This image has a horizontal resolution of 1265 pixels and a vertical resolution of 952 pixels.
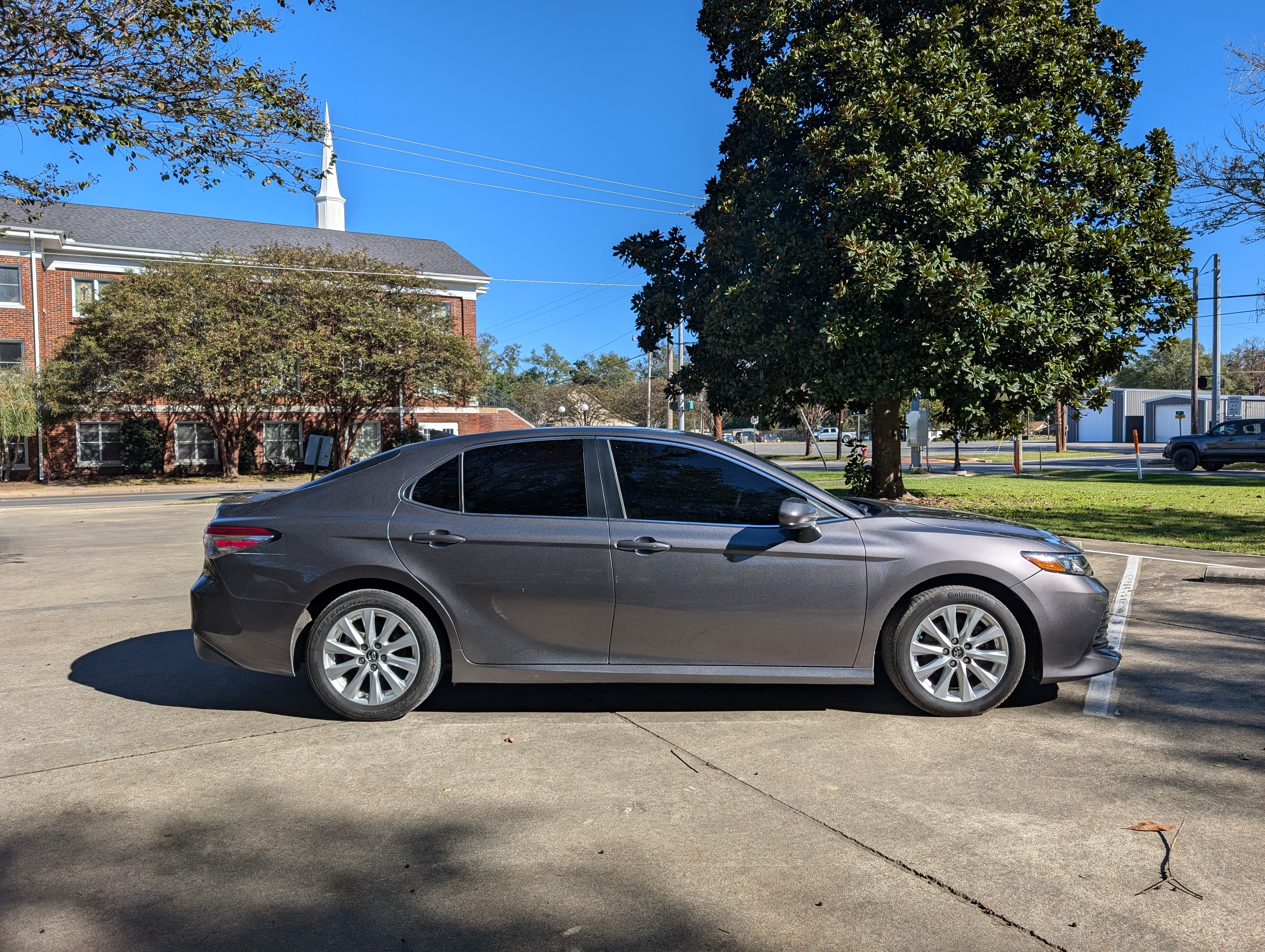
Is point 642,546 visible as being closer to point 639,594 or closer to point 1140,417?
point 639,594

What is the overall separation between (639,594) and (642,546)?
25cm

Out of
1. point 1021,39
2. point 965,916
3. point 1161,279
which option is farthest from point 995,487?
point 965,916

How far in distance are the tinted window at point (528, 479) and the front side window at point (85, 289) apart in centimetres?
3890

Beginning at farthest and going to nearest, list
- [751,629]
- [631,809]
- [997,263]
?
[997,263]
[751,629]
[631,809]

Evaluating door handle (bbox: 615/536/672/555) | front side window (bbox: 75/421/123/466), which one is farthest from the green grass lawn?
front side window (bbox: 75/421/123/466)

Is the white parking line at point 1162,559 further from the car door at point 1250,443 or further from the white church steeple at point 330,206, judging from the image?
the white church steeple at point 330,206

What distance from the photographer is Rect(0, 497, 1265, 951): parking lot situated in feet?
9.32

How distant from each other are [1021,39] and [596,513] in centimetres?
1352

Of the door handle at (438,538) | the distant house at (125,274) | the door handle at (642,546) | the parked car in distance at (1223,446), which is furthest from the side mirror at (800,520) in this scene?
the parked car in distance at (1223,446)

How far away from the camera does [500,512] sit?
4.92 meters

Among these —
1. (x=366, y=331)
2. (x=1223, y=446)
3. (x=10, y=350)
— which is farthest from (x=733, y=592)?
(x=10, y=350)

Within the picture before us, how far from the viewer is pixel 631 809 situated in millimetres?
3688

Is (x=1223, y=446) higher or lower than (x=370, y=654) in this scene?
higher

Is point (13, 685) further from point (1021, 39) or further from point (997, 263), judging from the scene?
point (1021, 39)
